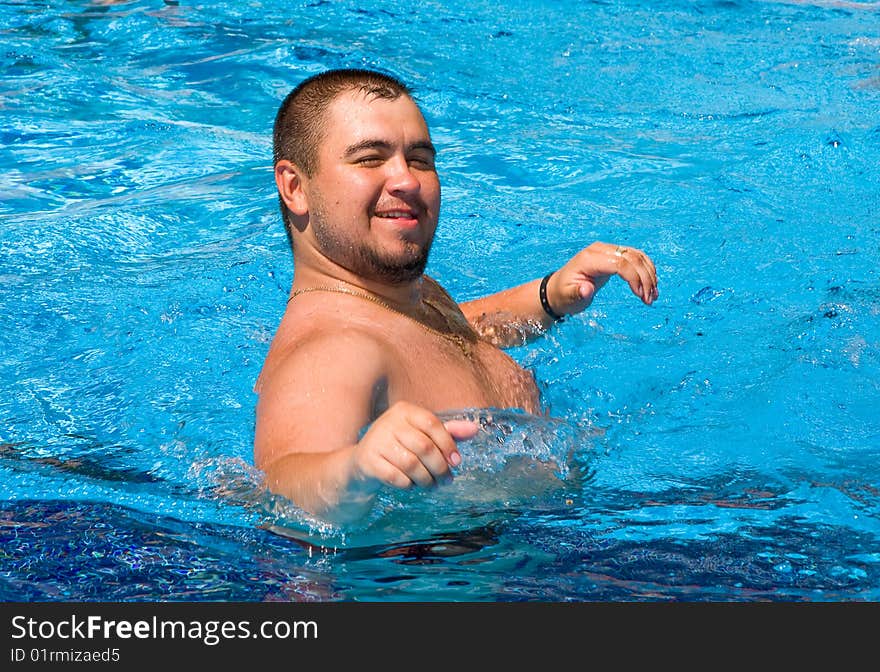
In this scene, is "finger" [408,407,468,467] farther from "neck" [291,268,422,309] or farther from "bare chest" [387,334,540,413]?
"neck" [291,268,422,309]

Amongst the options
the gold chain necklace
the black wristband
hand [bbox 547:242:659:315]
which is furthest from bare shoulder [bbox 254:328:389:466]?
the black wristband

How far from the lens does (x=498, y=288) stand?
5527 mm

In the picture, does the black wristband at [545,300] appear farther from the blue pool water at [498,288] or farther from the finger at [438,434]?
the finger at [438,434]

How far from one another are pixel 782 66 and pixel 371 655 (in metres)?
7.36

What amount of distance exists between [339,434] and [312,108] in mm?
1205

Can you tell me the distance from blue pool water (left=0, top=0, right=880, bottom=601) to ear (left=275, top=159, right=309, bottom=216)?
0.81 metres

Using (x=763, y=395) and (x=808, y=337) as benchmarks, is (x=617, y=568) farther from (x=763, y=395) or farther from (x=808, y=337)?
(x=808, y=337)

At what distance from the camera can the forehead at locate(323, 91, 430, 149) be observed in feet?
11.0

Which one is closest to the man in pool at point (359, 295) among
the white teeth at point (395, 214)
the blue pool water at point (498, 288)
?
the white teeth at point (395, 214)

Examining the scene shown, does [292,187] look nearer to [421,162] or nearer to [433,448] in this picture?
[421,162]

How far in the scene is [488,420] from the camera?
3342 millimetres

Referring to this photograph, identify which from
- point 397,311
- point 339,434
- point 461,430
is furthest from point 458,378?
point 461,430

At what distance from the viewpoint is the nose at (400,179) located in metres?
3.29

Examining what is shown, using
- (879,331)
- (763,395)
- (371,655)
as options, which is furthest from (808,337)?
(371,655)
